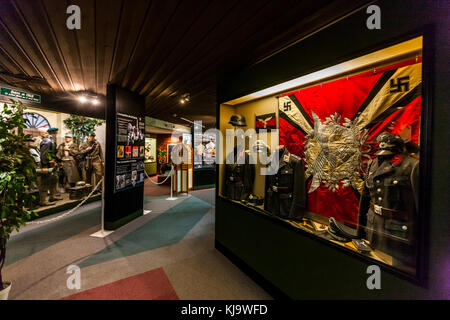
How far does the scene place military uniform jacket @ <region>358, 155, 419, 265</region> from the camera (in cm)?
117

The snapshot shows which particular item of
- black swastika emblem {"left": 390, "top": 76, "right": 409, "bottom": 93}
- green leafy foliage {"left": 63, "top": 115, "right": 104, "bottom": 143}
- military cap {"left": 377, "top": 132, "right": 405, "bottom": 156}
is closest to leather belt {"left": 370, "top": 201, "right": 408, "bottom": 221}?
military cap {"left": 377, "top": 132, "right": 405, "bottom": 156}

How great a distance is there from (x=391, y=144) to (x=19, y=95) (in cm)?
671

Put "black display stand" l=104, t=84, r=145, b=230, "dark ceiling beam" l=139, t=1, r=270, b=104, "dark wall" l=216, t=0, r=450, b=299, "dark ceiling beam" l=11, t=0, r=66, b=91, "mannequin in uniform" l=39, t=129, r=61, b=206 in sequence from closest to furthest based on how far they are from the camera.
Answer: "dark wall" l=216, t=0, r=450, b=299
"dark ceiling beam" l=139, t=1, r=270, b=104
"dark ceiling beam" l=11, t=0, r=66, b=91
"black display stand" l=104, t=84, r=145, b=230
"mannequin in uniform" l=39, t=129, r=61, b=206

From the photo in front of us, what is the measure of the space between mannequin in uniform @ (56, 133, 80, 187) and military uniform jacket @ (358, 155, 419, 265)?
7061mm

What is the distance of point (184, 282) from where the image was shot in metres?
2.28

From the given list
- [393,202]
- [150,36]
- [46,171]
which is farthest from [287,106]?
[46,171]

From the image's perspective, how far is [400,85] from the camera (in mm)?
1429

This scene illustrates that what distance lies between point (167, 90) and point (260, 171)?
2875 mm

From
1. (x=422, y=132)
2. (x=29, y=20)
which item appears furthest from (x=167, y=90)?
(x=422, y=132)

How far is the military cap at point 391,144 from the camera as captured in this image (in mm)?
1295

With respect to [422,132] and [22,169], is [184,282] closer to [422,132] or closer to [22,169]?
[22,169]

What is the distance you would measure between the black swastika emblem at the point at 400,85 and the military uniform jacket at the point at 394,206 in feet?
1.79

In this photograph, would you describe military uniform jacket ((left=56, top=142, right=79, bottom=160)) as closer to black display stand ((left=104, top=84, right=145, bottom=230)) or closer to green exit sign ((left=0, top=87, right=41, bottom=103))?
green exit sign ((left=0, top=87, right=41, bottom=103))

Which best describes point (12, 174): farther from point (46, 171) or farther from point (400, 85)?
point (46, 171)
